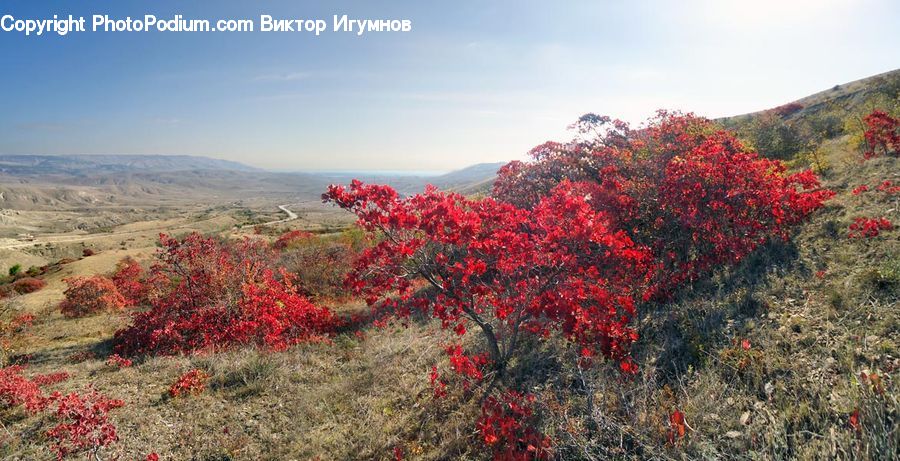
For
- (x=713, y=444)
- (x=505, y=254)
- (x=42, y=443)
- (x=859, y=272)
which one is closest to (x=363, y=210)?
(x=505, y=254)

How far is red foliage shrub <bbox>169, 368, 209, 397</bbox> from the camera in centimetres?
769

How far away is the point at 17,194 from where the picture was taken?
154 m

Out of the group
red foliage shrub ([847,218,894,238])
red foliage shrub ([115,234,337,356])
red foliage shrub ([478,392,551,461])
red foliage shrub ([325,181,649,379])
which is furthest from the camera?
red foliage shrub ([115,234,337,356])

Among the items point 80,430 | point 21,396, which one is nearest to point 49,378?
point 21,396

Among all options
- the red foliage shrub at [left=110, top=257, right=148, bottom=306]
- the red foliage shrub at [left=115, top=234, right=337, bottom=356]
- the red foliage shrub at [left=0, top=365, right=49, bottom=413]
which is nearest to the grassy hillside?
the red foliage shrub at [left=0, top=365, right=49, bottom=413]

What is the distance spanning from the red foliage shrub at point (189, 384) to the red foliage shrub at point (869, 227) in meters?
13.1

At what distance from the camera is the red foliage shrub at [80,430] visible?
5.86 metres

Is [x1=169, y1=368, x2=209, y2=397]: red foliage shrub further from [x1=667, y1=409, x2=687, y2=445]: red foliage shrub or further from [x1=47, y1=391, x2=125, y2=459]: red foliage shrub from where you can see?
[x1=667, y1=409, x2=687, y2=445]: red foliage shrub

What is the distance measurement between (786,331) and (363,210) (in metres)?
6.72

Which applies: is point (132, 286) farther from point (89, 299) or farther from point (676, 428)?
point (676, 428)

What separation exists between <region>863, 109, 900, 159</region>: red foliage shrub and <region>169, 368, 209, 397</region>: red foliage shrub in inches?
746

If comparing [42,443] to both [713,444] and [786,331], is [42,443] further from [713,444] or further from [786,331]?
[786,331]

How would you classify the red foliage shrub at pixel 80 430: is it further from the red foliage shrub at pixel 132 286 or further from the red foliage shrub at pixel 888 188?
the red foliage shrub at pixel 888 188

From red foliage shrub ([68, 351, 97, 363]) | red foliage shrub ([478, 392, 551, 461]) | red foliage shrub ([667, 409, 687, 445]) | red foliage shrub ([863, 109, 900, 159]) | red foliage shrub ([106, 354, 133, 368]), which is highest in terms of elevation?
red foliage shrub ([863, 109, 900, 159])
